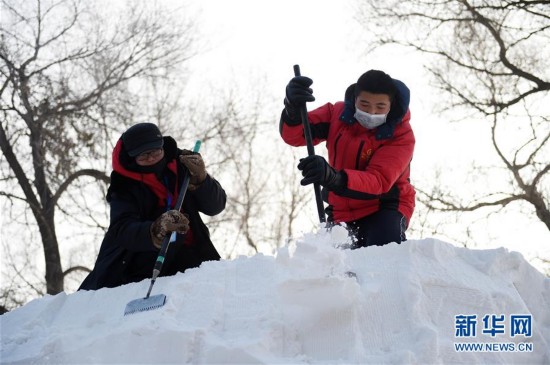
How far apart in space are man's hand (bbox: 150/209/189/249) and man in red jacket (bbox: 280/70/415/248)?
2.40ft

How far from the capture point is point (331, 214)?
4340 millimetres

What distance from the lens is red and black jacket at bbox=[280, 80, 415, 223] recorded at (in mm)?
3998

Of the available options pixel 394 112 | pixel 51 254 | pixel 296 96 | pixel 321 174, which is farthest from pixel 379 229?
pixel 51 254

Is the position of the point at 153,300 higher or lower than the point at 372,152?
lower

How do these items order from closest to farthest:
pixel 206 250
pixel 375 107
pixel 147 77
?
pixel 375 107
pixel 206 250
pixel 147 77

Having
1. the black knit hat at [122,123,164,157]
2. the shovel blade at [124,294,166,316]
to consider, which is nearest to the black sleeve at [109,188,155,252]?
the black knit hat at [122,123,164,157]

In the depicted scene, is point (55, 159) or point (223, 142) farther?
point (223, 142)

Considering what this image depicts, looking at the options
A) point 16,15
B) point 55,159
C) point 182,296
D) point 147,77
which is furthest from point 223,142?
point 182,296

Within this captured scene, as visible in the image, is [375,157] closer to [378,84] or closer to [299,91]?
[378,84]

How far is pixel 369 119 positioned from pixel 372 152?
0.67 ft

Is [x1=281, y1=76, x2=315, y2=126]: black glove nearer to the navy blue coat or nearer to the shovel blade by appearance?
the navy blue coat

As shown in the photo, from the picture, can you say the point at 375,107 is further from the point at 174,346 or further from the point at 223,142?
the point at 223,142

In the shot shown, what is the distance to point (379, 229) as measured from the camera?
4094 mm

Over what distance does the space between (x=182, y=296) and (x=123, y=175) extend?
1030mm
